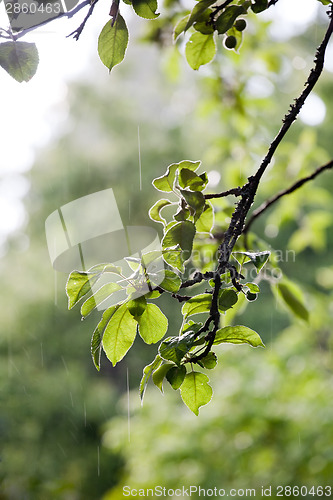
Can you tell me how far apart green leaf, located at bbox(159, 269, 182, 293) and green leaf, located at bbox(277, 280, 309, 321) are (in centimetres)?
42

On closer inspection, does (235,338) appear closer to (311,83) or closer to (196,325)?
(196,325)

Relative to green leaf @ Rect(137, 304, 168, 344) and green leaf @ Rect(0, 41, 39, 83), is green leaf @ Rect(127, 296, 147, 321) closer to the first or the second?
green leaf @ Rect(137, 304, 168, 344)

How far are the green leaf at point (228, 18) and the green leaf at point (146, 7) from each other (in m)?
0.05

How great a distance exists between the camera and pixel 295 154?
43.6 inches

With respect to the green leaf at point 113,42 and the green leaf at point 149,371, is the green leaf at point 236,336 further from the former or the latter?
the green leaf at point 113,42

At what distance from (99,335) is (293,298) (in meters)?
0.45

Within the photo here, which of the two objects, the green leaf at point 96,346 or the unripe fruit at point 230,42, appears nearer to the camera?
the green leaf at point 96,346

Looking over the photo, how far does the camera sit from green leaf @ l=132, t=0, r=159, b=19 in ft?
1.07

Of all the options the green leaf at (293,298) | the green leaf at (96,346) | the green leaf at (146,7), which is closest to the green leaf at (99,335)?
the green leaf at (96,346)

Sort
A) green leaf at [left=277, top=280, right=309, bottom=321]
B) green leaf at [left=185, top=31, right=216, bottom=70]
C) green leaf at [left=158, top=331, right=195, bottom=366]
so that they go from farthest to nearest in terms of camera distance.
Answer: green leaf at [left=277, top=280, right=309, bottom=321] → green leaf at [left=185, top=31, right=216, bottom=70] → green leaf at [left=158, top=331, right=195, bottom=366]

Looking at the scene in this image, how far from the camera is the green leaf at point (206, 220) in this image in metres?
0.38

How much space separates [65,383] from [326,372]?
2.50 metres

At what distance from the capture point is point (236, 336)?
31cm

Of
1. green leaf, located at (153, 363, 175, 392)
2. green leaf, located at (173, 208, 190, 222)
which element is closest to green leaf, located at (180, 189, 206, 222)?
green leaf, located at (173, 208, 190, 222)
